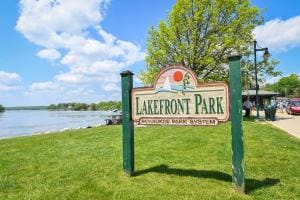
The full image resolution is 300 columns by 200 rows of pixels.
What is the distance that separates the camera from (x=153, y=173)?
22.9 ft

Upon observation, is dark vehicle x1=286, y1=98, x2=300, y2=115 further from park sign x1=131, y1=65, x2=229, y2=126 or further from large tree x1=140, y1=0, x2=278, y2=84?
park sign x1=131, y1=65, x2=229, y2=126

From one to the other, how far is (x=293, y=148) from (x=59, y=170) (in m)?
6.65

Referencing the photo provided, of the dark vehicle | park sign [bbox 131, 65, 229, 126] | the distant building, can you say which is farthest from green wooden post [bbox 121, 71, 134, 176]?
the distant building

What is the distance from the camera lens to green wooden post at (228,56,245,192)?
5.54 meters

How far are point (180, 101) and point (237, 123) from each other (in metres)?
1.27

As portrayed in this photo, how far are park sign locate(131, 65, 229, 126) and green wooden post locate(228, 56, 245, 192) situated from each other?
9.0 inches

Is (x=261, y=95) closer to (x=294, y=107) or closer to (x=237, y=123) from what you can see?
(x=294, y=107)

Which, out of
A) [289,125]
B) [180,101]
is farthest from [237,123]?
[289,125]

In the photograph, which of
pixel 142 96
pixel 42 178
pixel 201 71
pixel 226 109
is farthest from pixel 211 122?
pixel 201 71

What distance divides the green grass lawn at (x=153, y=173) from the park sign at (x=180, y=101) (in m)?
1.17

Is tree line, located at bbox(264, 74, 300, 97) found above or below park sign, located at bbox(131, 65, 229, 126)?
above

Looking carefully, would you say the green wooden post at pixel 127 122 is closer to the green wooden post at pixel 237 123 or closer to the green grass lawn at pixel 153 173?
the green grass lawn at pixel 153 173

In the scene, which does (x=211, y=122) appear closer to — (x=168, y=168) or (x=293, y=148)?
(x=168, y=168)

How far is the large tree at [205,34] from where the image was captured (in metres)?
26.0
